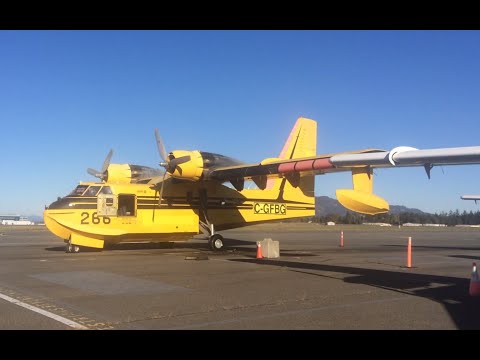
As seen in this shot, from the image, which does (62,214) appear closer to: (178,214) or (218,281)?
(178,214)

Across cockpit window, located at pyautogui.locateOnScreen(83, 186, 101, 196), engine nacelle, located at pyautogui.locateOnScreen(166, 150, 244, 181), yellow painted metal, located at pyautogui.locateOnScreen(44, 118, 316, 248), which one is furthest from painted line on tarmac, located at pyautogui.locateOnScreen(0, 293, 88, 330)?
engine nacelle, located at pyautogui.locateOnScreen(166, 150, 244, 181)

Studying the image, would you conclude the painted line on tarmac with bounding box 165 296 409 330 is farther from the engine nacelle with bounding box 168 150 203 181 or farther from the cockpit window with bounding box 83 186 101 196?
the cockpit window with bounding box 83 186 101 196

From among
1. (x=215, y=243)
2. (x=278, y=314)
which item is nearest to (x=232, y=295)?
(x=278, y=314)

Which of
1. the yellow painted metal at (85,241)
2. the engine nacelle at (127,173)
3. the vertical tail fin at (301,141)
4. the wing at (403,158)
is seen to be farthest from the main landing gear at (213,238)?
the wing at (403,158)

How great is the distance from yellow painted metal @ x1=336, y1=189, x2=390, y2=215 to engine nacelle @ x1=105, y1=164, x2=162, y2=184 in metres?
17.0

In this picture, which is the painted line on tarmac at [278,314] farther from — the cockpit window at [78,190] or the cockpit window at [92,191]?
the cockpit window at [78,190]

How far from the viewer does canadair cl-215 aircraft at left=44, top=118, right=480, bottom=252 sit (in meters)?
20.3

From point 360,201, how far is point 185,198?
43.1 feet

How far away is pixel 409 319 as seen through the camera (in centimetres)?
799

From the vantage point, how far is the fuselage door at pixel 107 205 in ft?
68.6

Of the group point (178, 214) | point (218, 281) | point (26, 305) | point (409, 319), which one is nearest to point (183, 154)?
point (178, 214)

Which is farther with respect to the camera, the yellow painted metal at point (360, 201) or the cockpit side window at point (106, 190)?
the cockpit side window at point (106, 190)

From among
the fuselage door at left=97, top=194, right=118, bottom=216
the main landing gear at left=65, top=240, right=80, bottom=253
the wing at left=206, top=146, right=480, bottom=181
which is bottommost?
the main landing gear at left=65, top=240, right=80, bottom=253
